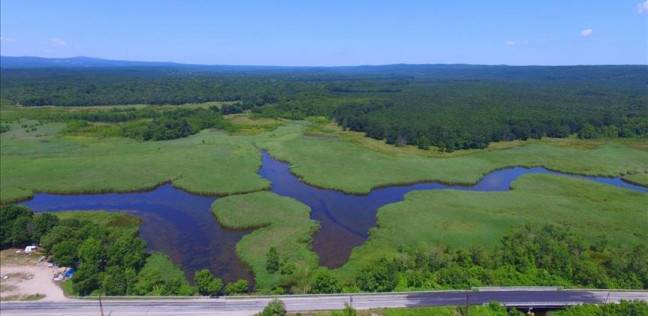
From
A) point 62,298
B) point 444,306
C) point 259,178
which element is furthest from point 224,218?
point 444,306

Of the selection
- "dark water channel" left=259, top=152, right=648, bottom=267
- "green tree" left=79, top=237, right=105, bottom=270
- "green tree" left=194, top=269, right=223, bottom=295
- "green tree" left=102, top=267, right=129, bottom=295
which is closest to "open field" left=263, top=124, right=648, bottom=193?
"dark water channel" left=259, top=152, right=648, bottom=267

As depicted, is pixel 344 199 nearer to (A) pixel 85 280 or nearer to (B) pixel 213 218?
(B) pixel 213 218

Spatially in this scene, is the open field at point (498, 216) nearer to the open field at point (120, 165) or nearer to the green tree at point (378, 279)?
the green tree at point (378, 279)

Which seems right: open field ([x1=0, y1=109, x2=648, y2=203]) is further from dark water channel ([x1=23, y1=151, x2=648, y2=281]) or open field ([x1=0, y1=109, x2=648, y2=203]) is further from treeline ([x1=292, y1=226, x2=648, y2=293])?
treeline ([x1=292, y1=226, x2=648, y2=293])

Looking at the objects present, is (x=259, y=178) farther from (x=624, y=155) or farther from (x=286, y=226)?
(x=624, y=155)

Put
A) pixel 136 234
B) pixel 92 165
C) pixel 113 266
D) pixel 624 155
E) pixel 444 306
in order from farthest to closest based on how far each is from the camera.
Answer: pixel 624 155, pixel 92 165, pixel 136 234, pixel 113 266, pixel 444 306
